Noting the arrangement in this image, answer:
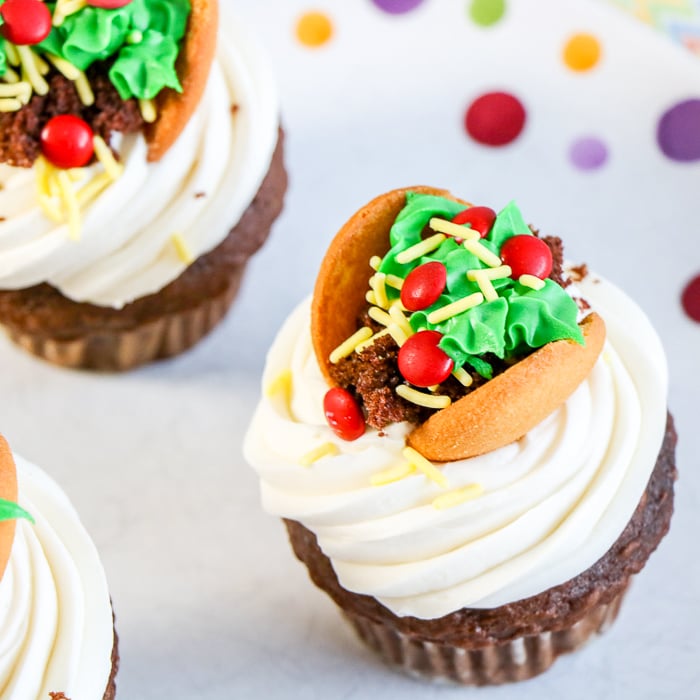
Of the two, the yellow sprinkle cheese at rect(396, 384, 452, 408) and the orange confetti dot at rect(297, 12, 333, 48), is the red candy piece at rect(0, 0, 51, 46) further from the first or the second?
the orange confetti dot at rect(297, 12, 333, 48)

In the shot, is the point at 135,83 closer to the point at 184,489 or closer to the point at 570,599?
the point at 184,489

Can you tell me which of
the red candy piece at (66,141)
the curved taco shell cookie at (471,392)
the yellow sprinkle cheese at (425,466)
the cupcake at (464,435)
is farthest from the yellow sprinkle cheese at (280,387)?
the red candy piece at (66,141)

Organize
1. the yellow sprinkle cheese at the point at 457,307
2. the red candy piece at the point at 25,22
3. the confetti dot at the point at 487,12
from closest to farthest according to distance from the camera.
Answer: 1. the yellow sprinkle cheese at the point at 457,307
2. the red candy piece at the point at 25,22
3. the confetti dot at the point at 487,12

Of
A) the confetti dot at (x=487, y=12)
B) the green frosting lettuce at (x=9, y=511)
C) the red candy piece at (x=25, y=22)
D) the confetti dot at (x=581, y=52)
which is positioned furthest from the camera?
the confetti dot at (x=487, y=12)

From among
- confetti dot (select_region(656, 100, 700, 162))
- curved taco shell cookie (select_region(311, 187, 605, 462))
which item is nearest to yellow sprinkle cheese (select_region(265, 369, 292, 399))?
curved taco shell cookie (select_region(311, 187, 605, 462))

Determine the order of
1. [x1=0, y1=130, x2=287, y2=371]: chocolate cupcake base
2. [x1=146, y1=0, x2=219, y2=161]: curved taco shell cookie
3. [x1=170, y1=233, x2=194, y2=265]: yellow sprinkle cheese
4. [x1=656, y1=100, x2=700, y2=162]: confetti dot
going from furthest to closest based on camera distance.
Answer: [x1=656, y1=100, x2=700, y2=162]: confetti dot < [x1=0, y1=130, x2=287, y2=371]: chocolate cupcake base < [x1=170, y1=233, x2=194, y2=265]: yellow sprinkle cheese < [x1=146, y1=0, x2=219, y2=161]: curved taco shell cookie

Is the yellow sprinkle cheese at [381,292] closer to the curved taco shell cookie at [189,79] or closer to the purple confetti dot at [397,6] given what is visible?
the curved taco shell cookie at [189,79]
